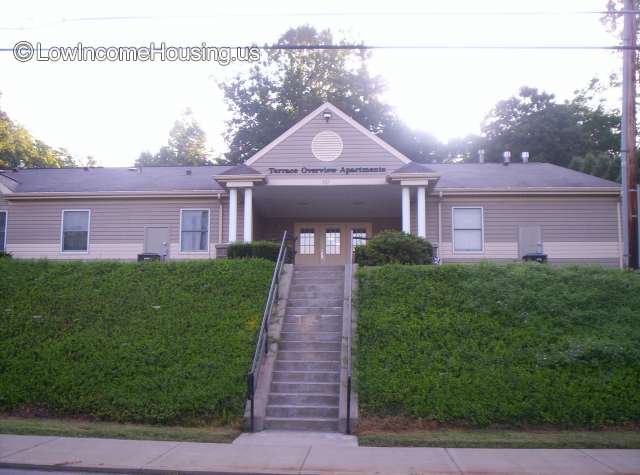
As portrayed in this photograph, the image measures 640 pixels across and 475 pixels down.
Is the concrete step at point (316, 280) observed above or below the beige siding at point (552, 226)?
below

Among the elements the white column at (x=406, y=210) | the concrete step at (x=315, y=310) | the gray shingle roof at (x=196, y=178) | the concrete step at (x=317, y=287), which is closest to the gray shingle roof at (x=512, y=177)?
the gray shingle roof at (x=196, y=178)

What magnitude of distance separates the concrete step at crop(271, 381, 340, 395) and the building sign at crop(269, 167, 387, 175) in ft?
31.1

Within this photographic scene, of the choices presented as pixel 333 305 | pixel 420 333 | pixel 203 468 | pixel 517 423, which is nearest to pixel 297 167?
pixel 333 305

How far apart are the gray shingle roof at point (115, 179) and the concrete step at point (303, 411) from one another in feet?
37.9

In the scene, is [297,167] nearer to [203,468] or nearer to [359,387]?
[359,387]

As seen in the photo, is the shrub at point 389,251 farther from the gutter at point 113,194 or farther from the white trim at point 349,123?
the gutter at point 113,194

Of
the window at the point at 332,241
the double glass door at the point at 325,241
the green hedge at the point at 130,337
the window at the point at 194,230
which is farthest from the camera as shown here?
the window at the point at 332,241

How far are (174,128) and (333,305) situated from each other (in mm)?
45513

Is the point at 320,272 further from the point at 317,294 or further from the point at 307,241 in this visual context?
the point at 307,241

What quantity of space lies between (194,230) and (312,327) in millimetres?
9790

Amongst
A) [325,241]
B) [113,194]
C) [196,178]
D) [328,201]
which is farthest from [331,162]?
[113,194]

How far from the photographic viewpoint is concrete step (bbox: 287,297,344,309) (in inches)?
531

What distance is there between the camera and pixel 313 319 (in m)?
12.8

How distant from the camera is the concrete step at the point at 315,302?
1348 cm
